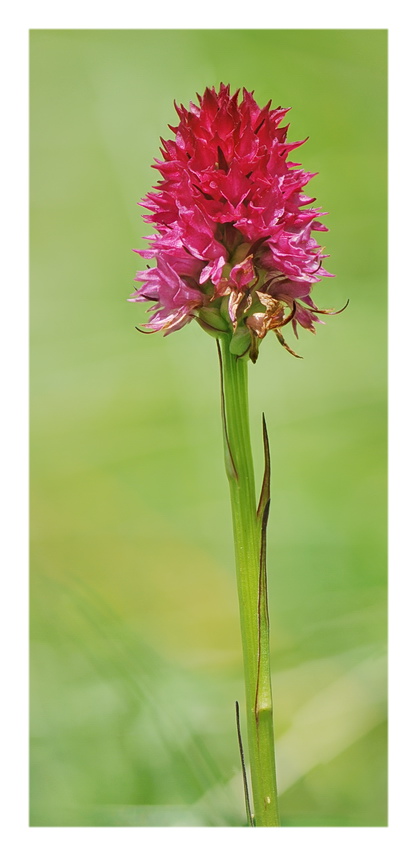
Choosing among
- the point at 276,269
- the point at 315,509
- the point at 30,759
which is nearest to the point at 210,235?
the point at 276,269

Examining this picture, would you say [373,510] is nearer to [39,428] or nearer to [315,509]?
[315,509]

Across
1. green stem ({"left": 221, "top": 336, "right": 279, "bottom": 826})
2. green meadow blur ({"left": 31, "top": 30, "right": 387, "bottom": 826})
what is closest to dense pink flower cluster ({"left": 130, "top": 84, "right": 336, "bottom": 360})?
green stem ({"left": 221, "top": 336, "right": 279, "bottom": 826})

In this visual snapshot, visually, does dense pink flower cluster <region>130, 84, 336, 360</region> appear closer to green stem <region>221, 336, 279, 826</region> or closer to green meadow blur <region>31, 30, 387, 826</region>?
green stem <region>221, 336, 279, 826</region>

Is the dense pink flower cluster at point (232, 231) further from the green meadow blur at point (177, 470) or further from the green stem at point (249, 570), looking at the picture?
the green meadow blur at point (177, 470)

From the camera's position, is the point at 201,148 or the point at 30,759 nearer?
the point at 201,148

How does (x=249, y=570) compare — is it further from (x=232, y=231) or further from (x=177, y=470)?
(x=232, y=231)

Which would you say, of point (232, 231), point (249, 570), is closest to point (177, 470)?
point (249, 570)
